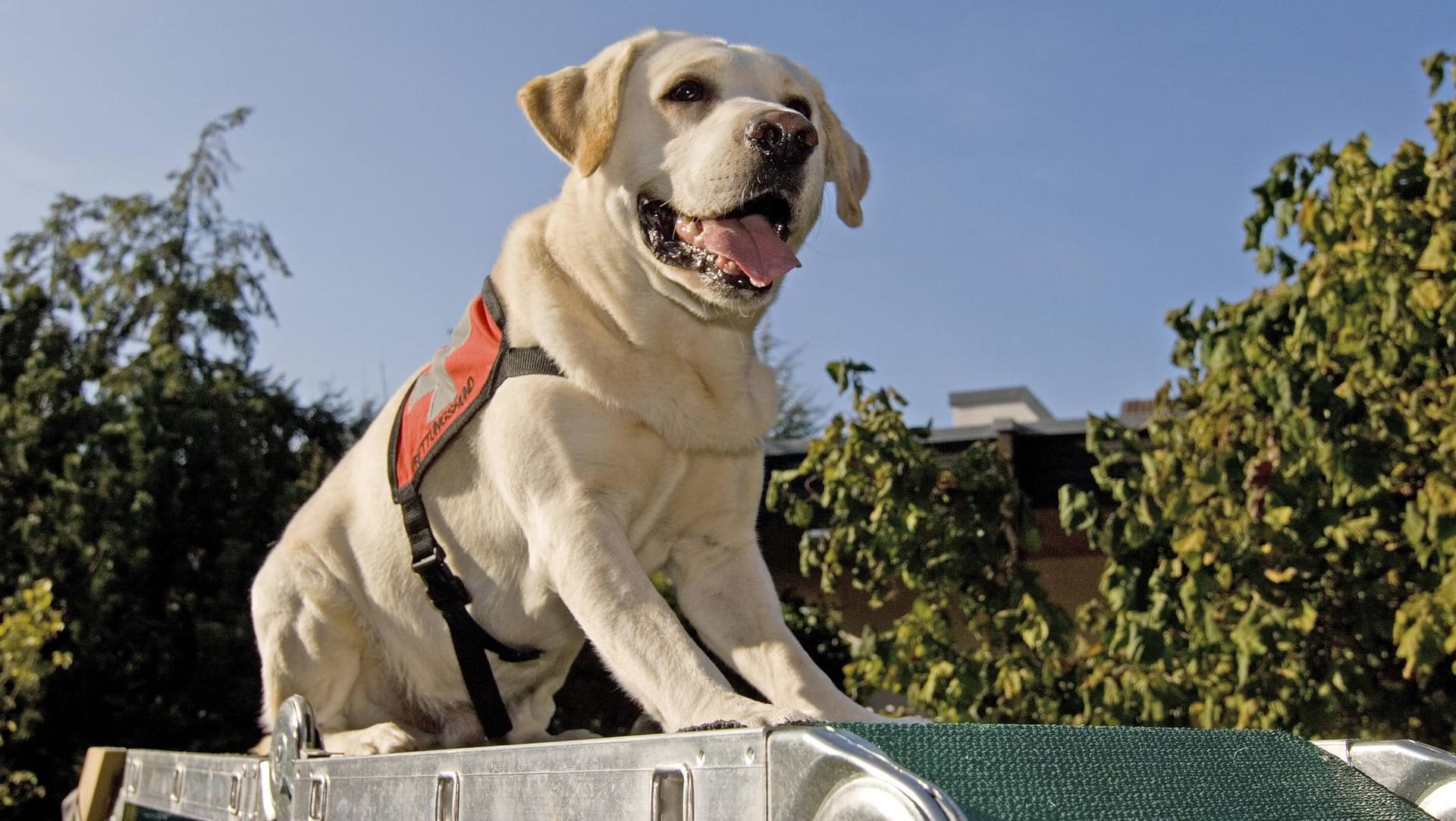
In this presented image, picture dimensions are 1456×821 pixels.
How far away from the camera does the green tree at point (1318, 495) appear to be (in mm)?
3549

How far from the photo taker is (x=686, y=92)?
263 centimetres

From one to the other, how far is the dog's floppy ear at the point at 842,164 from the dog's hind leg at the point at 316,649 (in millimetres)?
1452

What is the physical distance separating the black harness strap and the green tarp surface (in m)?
1.40

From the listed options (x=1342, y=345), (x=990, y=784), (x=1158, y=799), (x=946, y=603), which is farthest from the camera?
(x=946, y=603)

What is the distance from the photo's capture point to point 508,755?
1620 millimetres

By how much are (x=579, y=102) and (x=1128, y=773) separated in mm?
1850

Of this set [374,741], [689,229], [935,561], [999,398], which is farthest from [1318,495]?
[999,398]

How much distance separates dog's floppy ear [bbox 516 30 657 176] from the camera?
8.70ft

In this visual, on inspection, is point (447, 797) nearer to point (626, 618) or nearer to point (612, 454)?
point (626, 618)

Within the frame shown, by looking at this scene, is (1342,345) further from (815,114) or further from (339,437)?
(339,437)

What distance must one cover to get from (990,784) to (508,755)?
2.15ft

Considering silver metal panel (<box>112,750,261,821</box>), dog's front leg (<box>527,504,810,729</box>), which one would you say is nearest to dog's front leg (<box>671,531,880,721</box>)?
dog's front leg (<box>527,504,810,729</box>)

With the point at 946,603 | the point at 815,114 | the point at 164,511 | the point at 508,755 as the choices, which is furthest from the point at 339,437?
the point at 508,755

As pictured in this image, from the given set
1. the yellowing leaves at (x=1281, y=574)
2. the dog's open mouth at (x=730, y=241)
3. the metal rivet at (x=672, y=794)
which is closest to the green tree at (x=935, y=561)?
the yellowing leaves at (x=1281, y=574)
